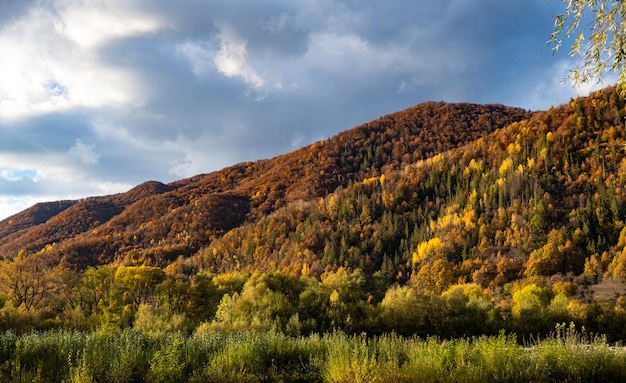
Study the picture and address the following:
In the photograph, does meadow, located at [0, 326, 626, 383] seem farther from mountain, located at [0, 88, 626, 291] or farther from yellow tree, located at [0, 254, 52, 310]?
mountain, located at [0, 88, 626, 291]

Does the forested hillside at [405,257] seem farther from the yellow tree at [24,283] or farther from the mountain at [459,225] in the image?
the mountain at [459,225]

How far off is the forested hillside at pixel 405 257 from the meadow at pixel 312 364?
50.3ft

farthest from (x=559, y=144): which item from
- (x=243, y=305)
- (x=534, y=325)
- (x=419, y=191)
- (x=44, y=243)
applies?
(x=44, y=243)

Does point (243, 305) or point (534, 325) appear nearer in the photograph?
point (243, 305)

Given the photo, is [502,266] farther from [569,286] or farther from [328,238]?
[328,238]

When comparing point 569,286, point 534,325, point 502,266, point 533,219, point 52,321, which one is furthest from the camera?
point 533,219

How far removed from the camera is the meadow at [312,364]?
28.6 ft

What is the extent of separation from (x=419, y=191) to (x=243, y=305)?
499 ft

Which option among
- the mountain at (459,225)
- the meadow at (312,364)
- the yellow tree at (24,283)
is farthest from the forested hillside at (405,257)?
the meadow at (312,364)

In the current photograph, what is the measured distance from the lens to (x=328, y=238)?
15462cm

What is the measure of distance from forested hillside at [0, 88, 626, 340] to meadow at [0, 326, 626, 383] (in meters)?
15.3

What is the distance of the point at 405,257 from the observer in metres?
138

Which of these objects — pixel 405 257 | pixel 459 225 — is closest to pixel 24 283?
pixel 405 257

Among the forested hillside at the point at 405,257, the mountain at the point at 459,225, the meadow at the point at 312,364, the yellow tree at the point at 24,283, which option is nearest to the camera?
the meadow at the point at 312,364
